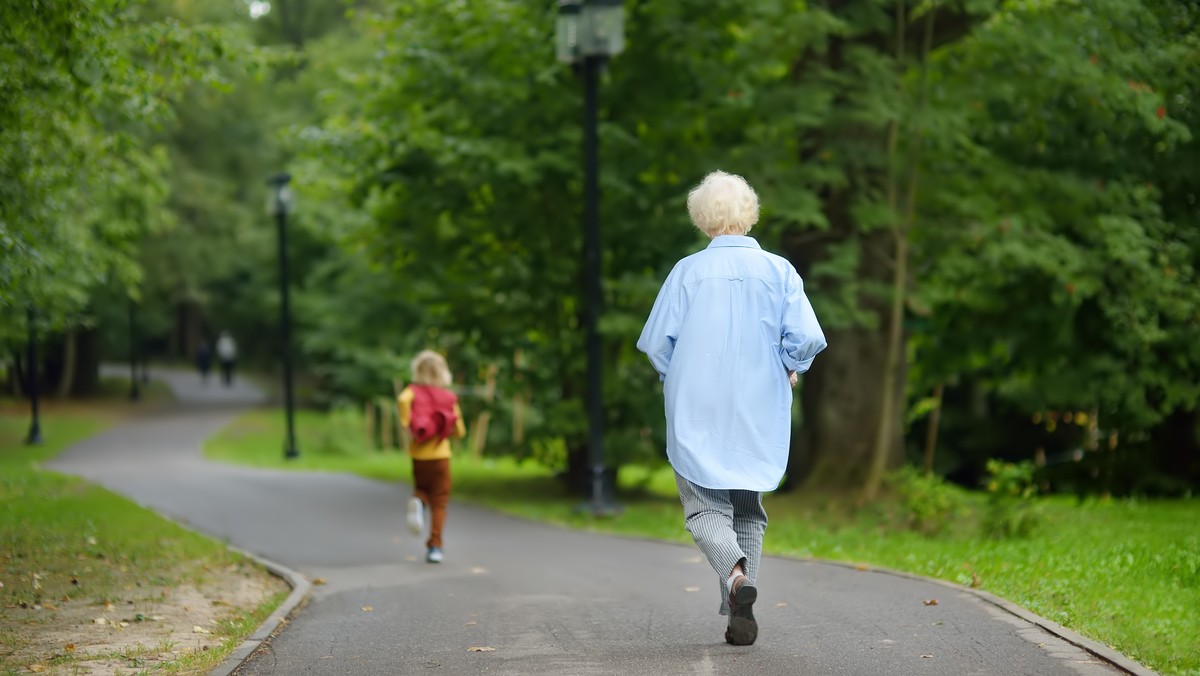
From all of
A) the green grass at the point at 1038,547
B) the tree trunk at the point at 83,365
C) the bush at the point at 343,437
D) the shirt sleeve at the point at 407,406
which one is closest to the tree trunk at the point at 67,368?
the tree trunk at the point at 83,365

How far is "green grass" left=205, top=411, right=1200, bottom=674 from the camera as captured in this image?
7.21 metres

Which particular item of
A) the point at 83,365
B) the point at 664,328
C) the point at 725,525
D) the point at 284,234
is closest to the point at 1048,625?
the point at 725,525

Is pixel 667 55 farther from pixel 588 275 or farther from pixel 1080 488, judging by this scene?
pixel 1080 488

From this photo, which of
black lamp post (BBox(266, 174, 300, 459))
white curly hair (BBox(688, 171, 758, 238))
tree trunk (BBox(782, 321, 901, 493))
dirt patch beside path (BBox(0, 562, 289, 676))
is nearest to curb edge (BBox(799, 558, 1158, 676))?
white curly hair (BBox(688, 171, 758, 238))

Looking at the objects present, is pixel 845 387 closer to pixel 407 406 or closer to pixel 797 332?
pixel 407 406

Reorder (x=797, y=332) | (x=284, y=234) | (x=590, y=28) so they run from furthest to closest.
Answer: (x=284, y=234), (x=590, y=28), (x=797, y=332)

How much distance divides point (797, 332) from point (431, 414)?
5.19 meters

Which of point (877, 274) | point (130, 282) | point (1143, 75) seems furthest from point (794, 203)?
point (130, 282)

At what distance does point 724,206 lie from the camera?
666 centimetres

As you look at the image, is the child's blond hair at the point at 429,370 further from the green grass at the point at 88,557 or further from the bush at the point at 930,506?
the bush at the point at 930,506

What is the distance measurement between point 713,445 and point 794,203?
8331 mm

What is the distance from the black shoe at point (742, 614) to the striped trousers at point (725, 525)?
69 mm

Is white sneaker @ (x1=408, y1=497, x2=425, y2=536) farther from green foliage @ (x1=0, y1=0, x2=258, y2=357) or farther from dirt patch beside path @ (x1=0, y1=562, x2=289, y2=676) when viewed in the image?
green foliage @ (x1=0, y1=0, x2=258, y2=357)

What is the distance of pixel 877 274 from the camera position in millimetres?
16078
